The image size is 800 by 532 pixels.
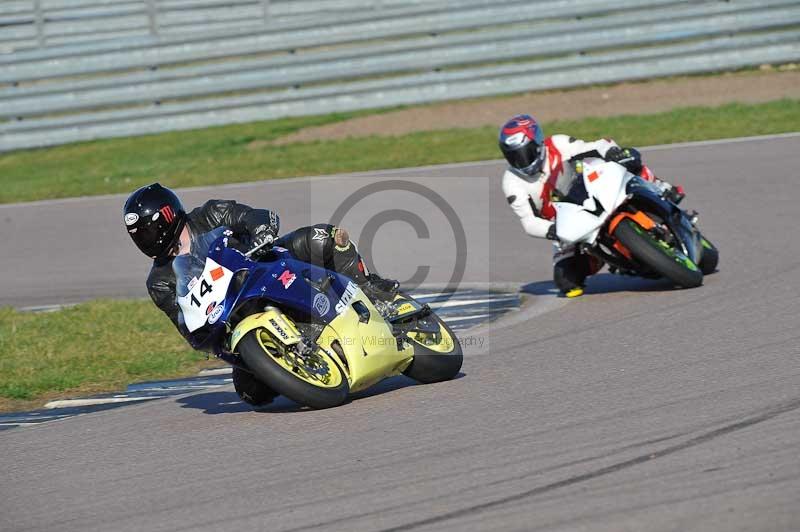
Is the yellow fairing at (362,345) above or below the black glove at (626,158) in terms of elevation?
below

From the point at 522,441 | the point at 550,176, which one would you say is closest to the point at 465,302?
the point at 550,176

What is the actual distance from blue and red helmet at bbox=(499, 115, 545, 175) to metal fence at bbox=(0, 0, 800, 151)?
9.17 metres

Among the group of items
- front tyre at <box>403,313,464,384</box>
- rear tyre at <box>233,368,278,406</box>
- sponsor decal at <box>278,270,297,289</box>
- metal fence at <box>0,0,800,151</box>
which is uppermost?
metal fence at <box>0,0,800,151</box>

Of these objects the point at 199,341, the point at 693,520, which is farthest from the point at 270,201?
the point at 693,520

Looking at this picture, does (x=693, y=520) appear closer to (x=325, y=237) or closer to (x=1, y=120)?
(x=325, y=237)

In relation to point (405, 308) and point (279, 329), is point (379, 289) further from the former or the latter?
point (279, 329)

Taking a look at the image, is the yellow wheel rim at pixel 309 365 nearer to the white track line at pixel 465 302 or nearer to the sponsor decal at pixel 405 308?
the sponsor decal at pixel 405 308

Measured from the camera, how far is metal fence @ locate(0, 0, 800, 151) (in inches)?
700

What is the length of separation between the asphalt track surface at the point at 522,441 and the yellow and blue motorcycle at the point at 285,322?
0.22 m

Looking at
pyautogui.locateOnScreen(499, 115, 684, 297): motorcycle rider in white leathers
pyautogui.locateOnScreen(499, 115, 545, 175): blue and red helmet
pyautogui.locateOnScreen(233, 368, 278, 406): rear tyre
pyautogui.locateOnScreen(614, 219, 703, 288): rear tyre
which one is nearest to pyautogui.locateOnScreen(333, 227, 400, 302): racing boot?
pyautogui.locateOnScreen(233, 368, 278, 406): rear tyre

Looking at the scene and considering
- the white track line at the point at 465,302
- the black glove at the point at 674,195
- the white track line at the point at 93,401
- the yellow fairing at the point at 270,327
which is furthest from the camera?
the white track line at the point at 465,302

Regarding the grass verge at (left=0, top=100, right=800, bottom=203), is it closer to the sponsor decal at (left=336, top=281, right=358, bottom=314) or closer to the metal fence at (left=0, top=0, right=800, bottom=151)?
the metal fence at (left=0, top=0, right=800, bottom=151)

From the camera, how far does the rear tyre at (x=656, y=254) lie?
8.18 metres

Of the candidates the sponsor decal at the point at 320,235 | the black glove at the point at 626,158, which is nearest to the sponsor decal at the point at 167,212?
the sponsor decal at the point at 320,235
